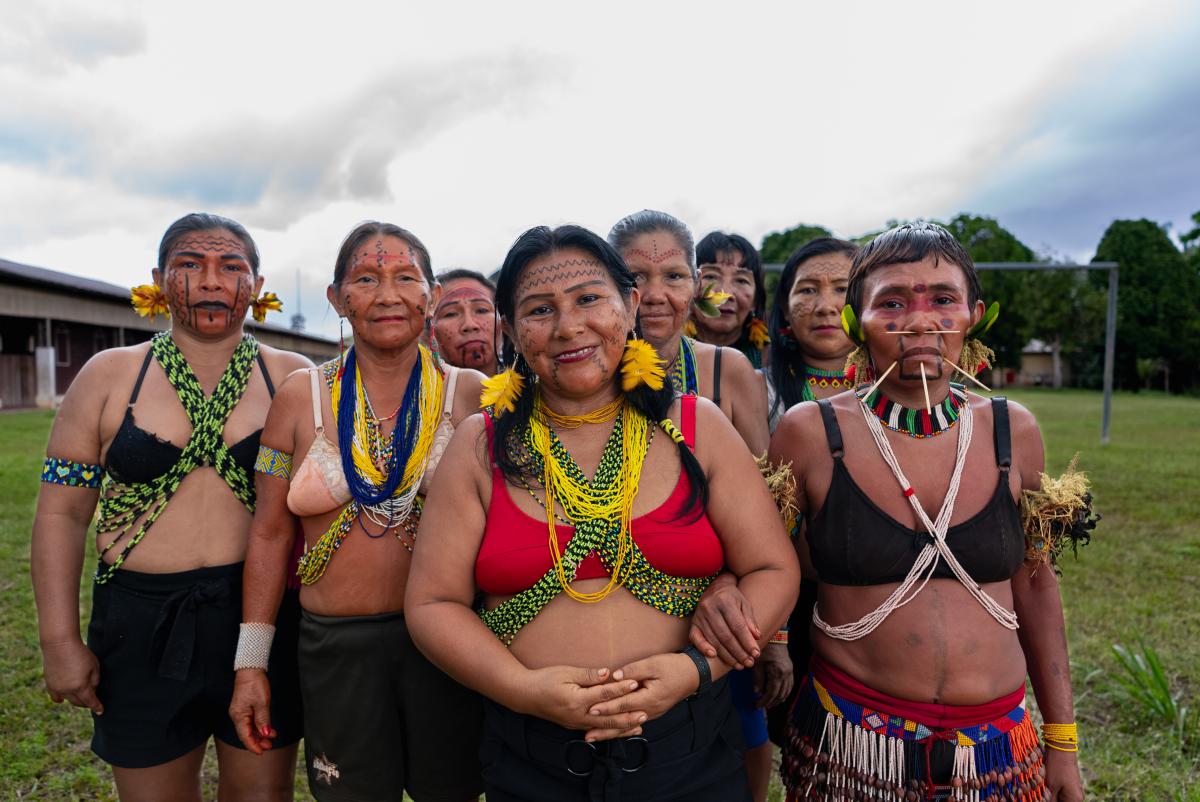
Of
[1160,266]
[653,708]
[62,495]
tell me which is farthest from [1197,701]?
[1160,266]

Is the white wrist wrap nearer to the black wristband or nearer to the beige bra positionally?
the beige bra

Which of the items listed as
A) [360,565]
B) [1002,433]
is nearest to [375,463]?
[360,565]

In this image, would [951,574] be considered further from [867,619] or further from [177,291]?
[177,291]

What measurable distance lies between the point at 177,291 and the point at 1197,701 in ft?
18.0

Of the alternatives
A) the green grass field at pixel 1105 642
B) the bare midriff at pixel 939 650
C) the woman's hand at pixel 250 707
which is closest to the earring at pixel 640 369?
the bare midriff at pixel 939 650

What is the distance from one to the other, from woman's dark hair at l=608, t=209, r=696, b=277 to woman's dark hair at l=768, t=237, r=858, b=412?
2.03 feet

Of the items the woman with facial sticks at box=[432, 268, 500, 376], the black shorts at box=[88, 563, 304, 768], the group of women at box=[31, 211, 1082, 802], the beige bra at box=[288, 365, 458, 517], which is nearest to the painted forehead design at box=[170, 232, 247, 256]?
the group of women at box=[31, 211, 1082, 802]

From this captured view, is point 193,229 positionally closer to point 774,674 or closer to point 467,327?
point 467,327

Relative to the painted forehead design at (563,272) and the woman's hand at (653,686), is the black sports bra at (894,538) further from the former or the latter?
the painted forehead design at (563,272)

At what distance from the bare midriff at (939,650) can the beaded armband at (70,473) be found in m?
2.61

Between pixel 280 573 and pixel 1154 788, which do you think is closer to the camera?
pixel 280 573

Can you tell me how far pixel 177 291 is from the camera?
9.07 ft

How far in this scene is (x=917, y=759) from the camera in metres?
2.03

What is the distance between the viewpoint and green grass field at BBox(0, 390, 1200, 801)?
3.62 metres
